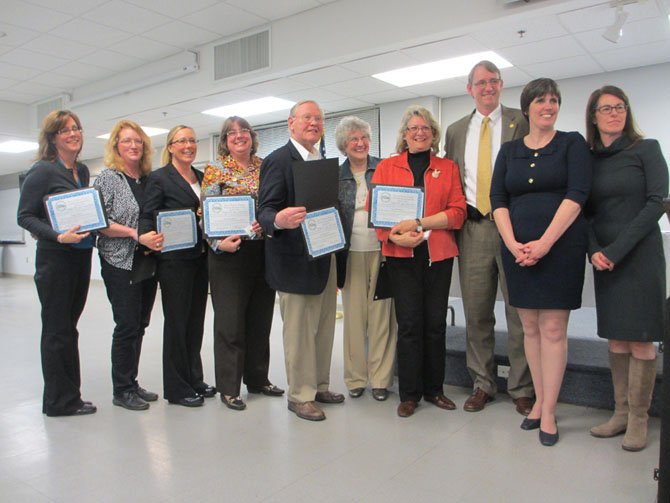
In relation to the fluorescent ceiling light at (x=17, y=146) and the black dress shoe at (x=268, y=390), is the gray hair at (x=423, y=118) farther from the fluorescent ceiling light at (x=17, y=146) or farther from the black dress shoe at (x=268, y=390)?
the fluorescent ceiling light at (x=17, y=146)

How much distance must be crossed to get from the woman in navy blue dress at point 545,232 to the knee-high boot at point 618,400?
0.23m

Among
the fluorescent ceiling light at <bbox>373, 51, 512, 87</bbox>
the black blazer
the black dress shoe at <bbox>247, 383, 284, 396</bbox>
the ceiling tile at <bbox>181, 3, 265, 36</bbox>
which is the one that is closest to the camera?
the black blazer

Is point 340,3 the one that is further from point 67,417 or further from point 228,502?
point 228,502

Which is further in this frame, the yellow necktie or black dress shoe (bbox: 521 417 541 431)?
the yellow necktie

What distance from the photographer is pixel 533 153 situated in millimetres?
2340

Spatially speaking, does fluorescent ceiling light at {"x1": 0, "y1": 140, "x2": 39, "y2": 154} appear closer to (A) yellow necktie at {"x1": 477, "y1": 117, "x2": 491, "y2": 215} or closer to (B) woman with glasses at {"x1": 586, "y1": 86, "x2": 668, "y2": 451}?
(A) yellow necktie at {"x1": 477, "y1": 117, "x2": 491, "y2": 215}

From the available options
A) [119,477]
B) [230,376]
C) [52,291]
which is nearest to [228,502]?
[119,477]

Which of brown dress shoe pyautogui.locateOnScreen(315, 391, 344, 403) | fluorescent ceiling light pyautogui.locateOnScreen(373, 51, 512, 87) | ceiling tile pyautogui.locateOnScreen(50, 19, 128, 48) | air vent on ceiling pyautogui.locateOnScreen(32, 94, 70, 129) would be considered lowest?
brown dress shoe pyautogui.locateOnScreen(315, 391, 344, 403)

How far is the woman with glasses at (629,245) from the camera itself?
215 cm

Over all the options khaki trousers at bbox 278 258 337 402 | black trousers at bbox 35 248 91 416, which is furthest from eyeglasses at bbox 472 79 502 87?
black trousers at bbox 35 248 91 416

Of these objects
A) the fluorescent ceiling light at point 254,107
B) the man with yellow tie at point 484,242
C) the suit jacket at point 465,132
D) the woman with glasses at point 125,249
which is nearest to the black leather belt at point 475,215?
the man with yellow tie at point 484,242

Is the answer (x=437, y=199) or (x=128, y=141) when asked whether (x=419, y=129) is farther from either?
(x=128, y=141)

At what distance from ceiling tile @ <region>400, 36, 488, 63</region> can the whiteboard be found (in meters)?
11.7

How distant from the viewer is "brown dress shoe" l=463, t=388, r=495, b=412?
8.93ft
